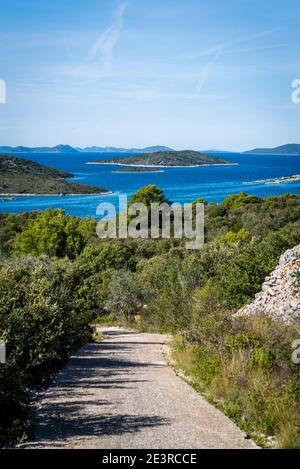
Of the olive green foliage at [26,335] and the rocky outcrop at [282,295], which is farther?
the rocky outcrop at [282,295]

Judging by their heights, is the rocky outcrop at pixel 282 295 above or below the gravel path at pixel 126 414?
above

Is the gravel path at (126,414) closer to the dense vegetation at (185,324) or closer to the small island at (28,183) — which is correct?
the dense vegetation at (185,324)

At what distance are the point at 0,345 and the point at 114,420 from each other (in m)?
2.52

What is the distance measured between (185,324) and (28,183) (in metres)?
128

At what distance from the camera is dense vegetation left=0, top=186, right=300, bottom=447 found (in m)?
9.52

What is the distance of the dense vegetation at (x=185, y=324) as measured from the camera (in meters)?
9.52

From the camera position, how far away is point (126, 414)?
33.4ft

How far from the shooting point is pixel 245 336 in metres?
12.0

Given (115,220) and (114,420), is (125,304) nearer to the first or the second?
(114,420)

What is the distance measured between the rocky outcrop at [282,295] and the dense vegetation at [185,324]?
123cm

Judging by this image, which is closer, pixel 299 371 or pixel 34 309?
pixel 299 371

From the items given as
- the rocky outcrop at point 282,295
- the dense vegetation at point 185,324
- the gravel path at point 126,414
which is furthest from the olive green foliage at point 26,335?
the rocky outcrop at point 282,295

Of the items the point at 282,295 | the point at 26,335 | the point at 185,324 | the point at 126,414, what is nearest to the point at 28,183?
the point at 185,324

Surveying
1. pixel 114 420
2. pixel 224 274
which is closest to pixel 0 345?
pixel 114 420
